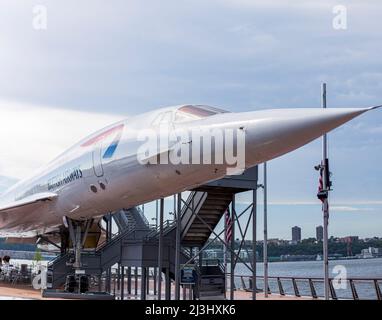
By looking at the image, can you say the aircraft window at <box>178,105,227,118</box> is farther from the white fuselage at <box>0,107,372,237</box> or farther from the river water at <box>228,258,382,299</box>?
the river water at <box>228,258,382,299</box>

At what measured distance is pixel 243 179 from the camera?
17.9 m

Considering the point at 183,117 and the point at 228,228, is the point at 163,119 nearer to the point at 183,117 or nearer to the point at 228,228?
the point at 183,117

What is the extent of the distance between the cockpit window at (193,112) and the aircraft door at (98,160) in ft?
9.58

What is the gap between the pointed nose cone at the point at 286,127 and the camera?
8.53 m

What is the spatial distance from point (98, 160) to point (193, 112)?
3409 mm

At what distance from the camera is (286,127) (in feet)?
29.2

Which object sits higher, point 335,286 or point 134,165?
point 134,165

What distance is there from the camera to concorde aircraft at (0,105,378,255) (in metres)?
9.00

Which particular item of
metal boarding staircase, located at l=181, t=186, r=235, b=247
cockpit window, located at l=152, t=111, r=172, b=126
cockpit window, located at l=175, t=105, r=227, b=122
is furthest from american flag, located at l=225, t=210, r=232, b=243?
cockpit window, located at l=175, t=105, r=227, b=122

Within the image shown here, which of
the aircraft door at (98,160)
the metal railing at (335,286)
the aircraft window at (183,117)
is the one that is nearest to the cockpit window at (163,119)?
the aircraft window at (183,117)

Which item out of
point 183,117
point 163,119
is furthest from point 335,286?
point 183,117
